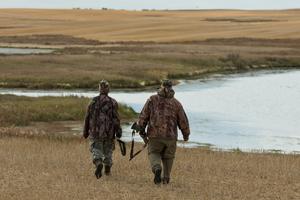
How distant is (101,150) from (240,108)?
22.4 m

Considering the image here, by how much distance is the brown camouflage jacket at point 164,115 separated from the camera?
14.5 meters

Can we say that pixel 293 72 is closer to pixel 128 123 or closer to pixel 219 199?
pixel 128 123

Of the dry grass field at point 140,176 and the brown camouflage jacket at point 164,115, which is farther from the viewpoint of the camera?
the brown camouflage jacket at point 164,115

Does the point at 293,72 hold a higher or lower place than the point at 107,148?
higher

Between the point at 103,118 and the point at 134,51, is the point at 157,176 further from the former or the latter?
the point at 134,51

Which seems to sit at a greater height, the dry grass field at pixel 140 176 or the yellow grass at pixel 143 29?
the yellow grass at pixel 143 29

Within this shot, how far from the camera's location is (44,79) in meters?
46.1

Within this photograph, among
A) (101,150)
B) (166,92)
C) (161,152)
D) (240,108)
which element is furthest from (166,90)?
(240,108)

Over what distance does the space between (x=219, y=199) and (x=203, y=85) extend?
36828 millimetres

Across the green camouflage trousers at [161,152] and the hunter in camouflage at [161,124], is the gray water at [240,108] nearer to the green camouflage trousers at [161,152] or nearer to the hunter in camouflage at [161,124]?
the green camouflage trousers at [161,152]

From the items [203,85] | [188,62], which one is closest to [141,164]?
[203,85]

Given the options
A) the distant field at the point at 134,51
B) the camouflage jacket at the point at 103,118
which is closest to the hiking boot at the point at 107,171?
the camouflage jacket at the point at 103,118

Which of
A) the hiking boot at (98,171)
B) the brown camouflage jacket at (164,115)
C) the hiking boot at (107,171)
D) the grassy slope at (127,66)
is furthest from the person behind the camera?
the grassy slope at (127,66)

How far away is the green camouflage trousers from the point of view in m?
14.5
